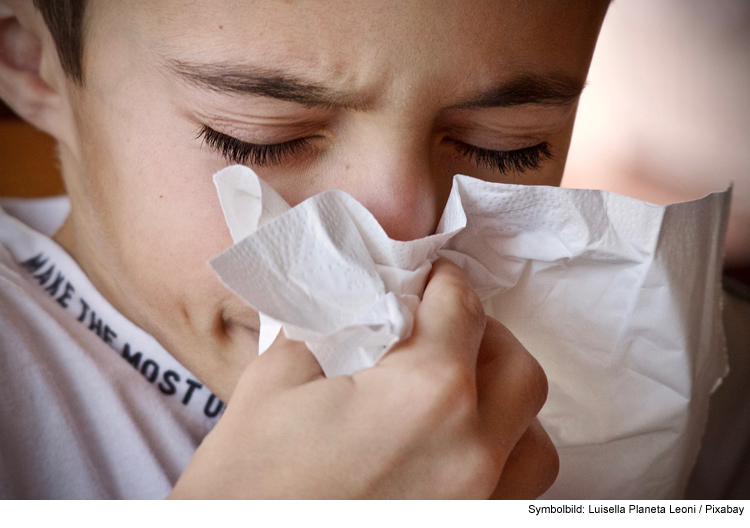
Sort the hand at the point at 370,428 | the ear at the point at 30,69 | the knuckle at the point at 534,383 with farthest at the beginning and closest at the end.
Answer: the ear at the point at 30,69 < the knuckle at the point at 534,383 < the hand at the point at 370,428

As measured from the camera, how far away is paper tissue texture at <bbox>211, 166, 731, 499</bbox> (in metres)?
0.54

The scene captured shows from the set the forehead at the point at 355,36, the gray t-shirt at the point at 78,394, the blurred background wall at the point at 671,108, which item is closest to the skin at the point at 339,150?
the forehead at the point at 355,36

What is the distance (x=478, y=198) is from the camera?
669 mm

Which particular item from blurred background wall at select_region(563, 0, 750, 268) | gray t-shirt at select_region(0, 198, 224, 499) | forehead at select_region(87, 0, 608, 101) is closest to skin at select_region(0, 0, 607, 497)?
forehead at select_region(87, 0, 608, 101)

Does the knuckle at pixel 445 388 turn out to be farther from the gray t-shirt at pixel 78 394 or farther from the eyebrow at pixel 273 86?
the gray t-shirt at pixel 78 394

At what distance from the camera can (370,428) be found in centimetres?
47

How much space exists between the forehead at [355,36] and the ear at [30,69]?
27cm

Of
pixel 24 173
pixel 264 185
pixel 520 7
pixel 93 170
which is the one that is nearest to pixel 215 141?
pixel 264 185

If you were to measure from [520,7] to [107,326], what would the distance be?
744mm

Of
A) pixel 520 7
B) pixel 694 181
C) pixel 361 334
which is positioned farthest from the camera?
pixel 694 181
